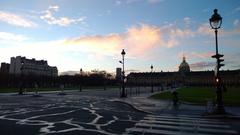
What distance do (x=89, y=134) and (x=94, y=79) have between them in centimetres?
15407

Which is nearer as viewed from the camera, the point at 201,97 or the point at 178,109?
the point at 178,109

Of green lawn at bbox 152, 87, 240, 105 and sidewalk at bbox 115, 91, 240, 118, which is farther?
green lawn at bbox 152, 87, 240, 105

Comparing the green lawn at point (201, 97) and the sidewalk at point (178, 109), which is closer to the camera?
the sidewalk at point (178, 109)

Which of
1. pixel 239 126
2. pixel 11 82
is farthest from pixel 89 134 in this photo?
pixel 11 82

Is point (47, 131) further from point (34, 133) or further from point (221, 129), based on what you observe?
point (221, 129)

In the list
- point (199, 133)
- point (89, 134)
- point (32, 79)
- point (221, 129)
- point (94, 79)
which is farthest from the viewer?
point (94, 79)

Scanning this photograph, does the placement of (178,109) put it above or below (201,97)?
below

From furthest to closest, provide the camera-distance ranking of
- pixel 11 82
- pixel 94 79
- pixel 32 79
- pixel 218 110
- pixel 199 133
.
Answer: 1. pixel 94 79
2. pixel 32 79
3. pixel 11 82
4. pixel 218 110
5. pixel 199 133

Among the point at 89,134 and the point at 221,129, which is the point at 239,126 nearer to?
the point at 221,129

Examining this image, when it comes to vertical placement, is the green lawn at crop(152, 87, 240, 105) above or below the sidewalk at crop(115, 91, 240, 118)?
above

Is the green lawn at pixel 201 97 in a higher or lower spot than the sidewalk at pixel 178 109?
higher

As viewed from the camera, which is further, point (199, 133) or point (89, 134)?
point (199, 133)

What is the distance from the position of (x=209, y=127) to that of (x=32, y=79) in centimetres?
11506

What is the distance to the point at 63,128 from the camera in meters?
14.5
